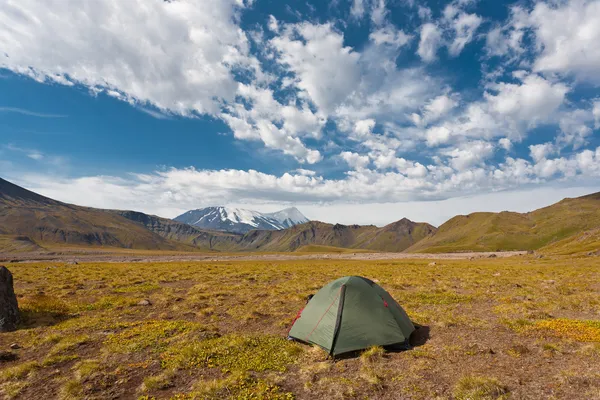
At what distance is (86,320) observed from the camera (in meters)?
17.9

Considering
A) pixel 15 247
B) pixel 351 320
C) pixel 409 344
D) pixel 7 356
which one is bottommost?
pixel 15 247

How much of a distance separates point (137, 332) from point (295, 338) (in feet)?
27.7

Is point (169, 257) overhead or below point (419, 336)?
below

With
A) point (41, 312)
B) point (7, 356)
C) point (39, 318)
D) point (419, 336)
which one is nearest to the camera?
point (7, 356)

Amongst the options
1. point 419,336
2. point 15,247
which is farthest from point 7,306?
point 15,247

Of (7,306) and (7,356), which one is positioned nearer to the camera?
(7,356)

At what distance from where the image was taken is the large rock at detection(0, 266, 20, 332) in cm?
1579

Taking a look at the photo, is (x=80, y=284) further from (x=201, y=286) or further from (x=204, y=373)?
(x=204, y=373)

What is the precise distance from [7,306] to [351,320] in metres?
18.7

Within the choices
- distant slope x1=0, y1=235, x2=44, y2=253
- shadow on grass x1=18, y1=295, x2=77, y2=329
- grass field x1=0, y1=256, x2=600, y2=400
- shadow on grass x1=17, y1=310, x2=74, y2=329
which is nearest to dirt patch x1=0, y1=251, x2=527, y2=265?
shadow on grass x1=18, y1=295, x2=77, y2=329

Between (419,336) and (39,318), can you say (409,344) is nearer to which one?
(419,336)

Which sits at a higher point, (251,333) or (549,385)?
(549,385)

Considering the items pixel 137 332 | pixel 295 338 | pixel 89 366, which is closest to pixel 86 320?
pixel 137 332

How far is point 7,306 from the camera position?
1627 cm
